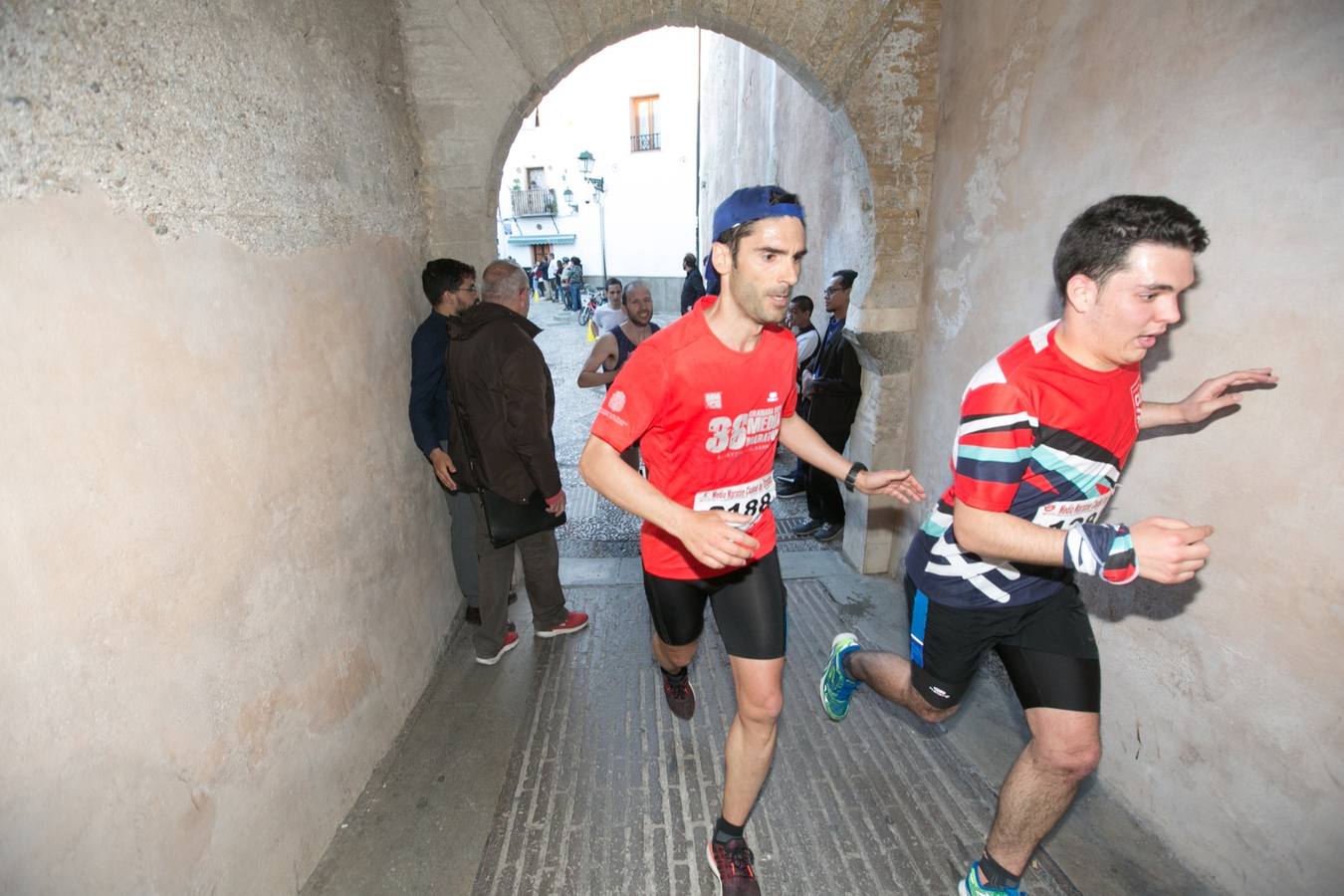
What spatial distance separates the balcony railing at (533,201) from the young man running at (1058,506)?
29.2 meters

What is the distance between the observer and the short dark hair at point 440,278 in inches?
135

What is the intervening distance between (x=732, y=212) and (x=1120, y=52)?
1.60 metres

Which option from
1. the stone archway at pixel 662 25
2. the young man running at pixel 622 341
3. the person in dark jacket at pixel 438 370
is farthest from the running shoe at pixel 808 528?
the person in dark jacket at pixel 438 370

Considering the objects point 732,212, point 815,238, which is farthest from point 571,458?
point 732,212

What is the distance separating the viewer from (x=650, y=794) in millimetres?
2629

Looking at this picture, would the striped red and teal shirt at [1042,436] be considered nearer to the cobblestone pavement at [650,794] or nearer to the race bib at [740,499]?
the race bib at [740,499]

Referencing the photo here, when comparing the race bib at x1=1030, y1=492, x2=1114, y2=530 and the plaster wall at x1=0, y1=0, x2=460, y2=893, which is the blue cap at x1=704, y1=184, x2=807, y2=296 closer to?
the race bib at x1=1030, y1=492, x2=1114, y2=530

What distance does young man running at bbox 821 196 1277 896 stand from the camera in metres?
1.68

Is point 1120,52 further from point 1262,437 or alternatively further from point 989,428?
point 989,428

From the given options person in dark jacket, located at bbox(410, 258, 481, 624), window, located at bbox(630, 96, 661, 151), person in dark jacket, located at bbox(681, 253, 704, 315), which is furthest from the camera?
window, located at bbox(630, 96, 661, 151)

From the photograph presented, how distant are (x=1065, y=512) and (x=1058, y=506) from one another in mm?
40

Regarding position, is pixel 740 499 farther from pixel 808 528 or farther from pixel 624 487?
pixel 808 528

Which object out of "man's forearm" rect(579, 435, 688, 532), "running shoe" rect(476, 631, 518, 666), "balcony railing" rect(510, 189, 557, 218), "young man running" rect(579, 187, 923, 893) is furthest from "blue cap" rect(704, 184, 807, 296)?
"balcony railing" rect(510, 189, 557, 218)

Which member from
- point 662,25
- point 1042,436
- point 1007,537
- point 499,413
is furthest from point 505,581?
point 662,25
